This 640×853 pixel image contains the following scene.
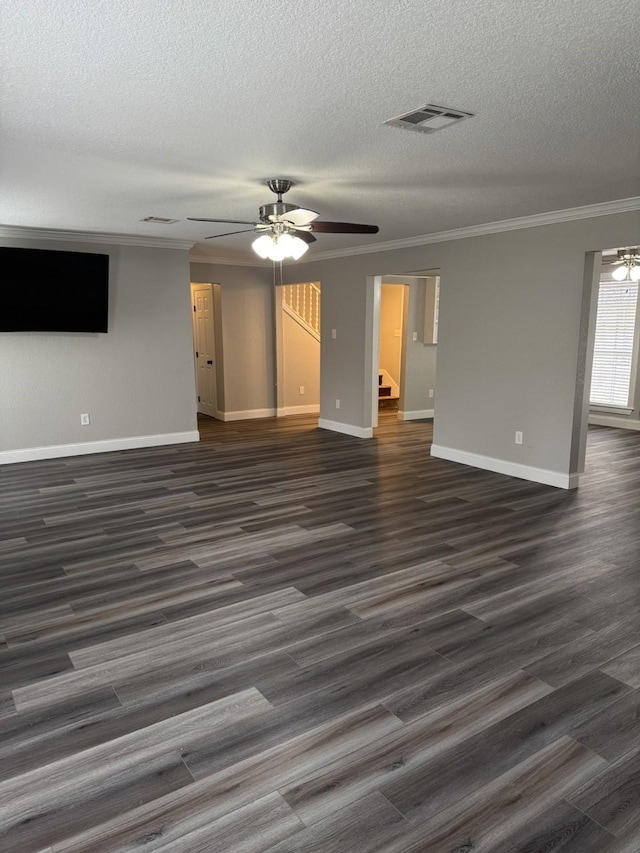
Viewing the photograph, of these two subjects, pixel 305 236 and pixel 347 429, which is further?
pixel 347 429

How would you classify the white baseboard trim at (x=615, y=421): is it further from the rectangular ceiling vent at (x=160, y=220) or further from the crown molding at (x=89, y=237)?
the rectangular ceiling vent at (x=160, y=220)

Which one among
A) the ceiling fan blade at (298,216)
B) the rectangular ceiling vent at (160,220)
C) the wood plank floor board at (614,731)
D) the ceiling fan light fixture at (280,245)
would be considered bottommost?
the wood plank floor board at (614,731)

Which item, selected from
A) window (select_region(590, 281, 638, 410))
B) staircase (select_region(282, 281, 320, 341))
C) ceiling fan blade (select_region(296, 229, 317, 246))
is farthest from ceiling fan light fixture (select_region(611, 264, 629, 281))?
ceiling fan blade (select_region(296, 229, 317, 246))

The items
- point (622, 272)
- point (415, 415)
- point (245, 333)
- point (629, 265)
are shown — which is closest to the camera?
point (629, 265)

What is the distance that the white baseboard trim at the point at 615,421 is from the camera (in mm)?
8398

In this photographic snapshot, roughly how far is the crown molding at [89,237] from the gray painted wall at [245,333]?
1591 mm

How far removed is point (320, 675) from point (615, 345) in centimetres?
800

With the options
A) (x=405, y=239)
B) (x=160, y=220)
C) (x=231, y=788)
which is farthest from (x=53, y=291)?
(x=231, y=788)

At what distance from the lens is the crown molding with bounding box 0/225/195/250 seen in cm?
603

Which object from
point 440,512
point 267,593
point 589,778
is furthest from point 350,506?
point 589,778

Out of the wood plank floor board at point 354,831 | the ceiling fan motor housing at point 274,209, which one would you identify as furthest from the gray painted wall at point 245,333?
the wood plank floor board at point 354,831

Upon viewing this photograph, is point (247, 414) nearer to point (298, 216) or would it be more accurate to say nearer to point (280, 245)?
point (280, 245)

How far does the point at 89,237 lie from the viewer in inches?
251

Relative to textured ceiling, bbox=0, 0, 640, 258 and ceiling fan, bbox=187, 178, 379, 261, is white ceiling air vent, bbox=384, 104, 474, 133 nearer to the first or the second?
textured ceiling, bbox=0, 0, 640, 258
